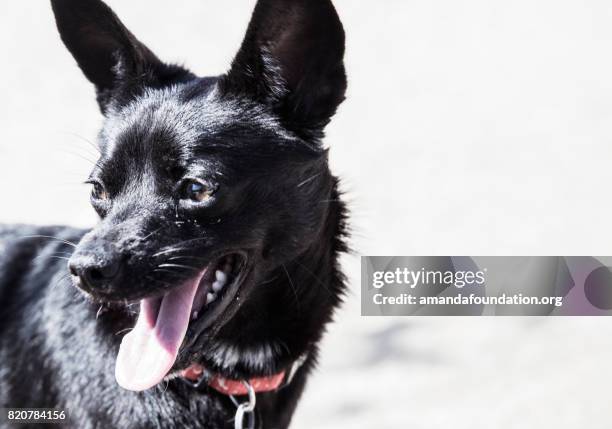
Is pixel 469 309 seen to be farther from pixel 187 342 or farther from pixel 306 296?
pixel 187 342

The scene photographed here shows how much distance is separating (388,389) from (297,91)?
2003 millimetres

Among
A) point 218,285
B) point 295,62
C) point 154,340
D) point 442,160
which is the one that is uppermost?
point 442,160

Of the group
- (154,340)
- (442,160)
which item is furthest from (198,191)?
(442,160)

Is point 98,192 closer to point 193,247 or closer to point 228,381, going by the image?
point 193,247

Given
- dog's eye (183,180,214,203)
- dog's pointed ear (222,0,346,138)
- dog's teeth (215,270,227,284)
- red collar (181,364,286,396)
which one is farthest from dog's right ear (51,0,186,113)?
red collar (181,364,286,396)

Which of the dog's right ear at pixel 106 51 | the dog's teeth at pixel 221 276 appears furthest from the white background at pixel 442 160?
the dog's teeth at pixel 221 276

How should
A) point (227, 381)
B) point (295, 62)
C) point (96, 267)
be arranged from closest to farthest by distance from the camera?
point (96, 267) < point (295, 62) < point (227, 381)

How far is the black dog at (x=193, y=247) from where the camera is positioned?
2529 mm

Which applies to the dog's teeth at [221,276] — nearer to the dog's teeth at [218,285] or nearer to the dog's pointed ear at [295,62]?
the dog's teeth at [218,285]

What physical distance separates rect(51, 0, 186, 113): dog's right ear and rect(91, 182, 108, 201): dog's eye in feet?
1.14

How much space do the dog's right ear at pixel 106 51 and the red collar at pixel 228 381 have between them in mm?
859

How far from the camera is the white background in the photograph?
4.34 m

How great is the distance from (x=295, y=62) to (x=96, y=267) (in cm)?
84

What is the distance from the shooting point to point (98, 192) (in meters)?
2.72
